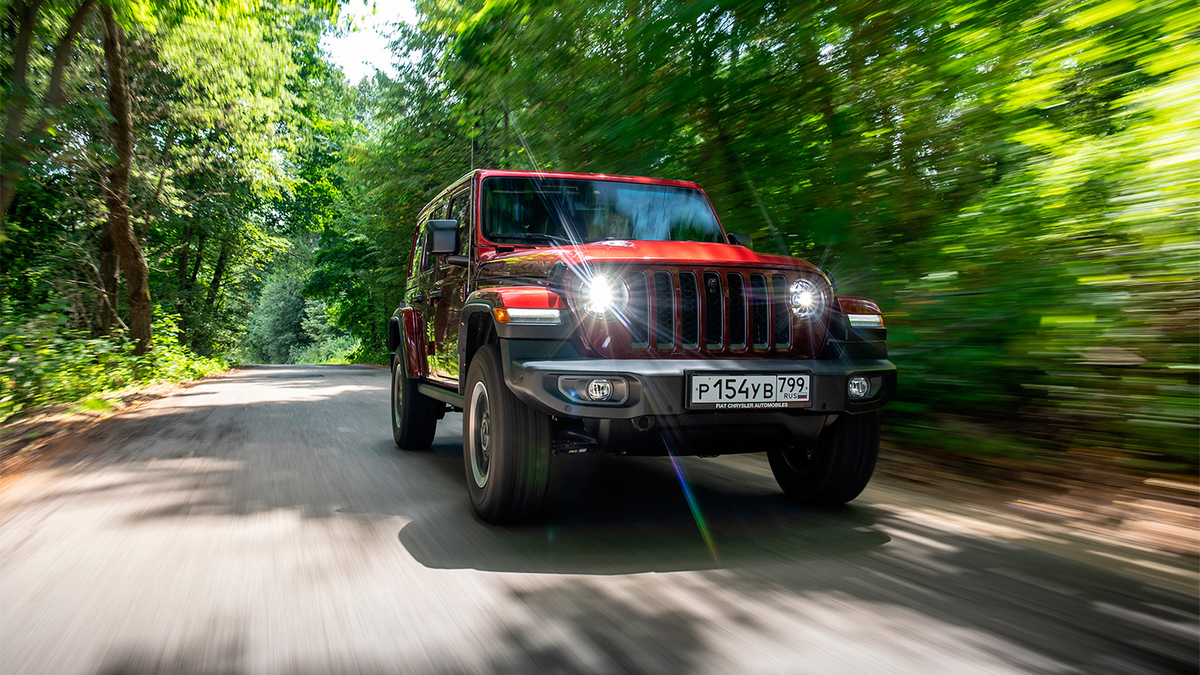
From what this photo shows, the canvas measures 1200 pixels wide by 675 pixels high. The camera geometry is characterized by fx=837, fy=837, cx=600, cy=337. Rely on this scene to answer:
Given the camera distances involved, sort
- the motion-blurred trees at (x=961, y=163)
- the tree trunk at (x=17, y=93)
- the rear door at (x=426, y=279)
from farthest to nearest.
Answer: the tree trunk at (x=17, y=93) < the rear door at (x=426, y=279) < the motion-blurred trees at (x=961, y=163)

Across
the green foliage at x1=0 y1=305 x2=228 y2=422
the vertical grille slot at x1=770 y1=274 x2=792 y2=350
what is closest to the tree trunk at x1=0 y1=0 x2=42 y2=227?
the green foliage at x1=0 y1=305 x2=228 y2=422

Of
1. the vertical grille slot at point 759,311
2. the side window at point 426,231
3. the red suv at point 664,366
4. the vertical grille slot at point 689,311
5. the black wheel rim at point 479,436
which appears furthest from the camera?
the side window at point 426,231

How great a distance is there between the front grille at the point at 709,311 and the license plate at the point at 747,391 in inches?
10.7

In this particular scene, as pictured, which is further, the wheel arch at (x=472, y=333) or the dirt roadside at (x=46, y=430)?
the dirt roadside at (x=46, y=430)

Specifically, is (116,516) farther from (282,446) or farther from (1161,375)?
(1161,375)

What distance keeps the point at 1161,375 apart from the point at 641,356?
3.01 meters

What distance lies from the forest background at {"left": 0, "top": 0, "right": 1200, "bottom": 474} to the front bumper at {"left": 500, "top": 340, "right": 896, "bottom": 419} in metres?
2.06

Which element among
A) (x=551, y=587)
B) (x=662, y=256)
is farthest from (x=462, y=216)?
(x=551, y=587)

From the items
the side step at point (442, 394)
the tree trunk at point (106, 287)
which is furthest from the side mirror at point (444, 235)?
the tree trunk at point (106, 287)

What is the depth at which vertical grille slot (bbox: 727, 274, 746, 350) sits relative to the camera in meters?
4.22

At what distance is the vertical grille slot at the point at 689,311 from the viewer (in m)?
4.14

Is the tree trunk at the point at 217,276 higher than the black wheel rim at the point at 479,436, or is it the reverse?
the tree trunk at the point at 217,276

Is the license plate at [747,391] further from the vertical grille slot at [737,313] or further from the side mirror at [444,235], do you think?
the side mirror at [444,235]

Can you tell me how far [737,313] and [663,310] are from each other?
1.29ft
